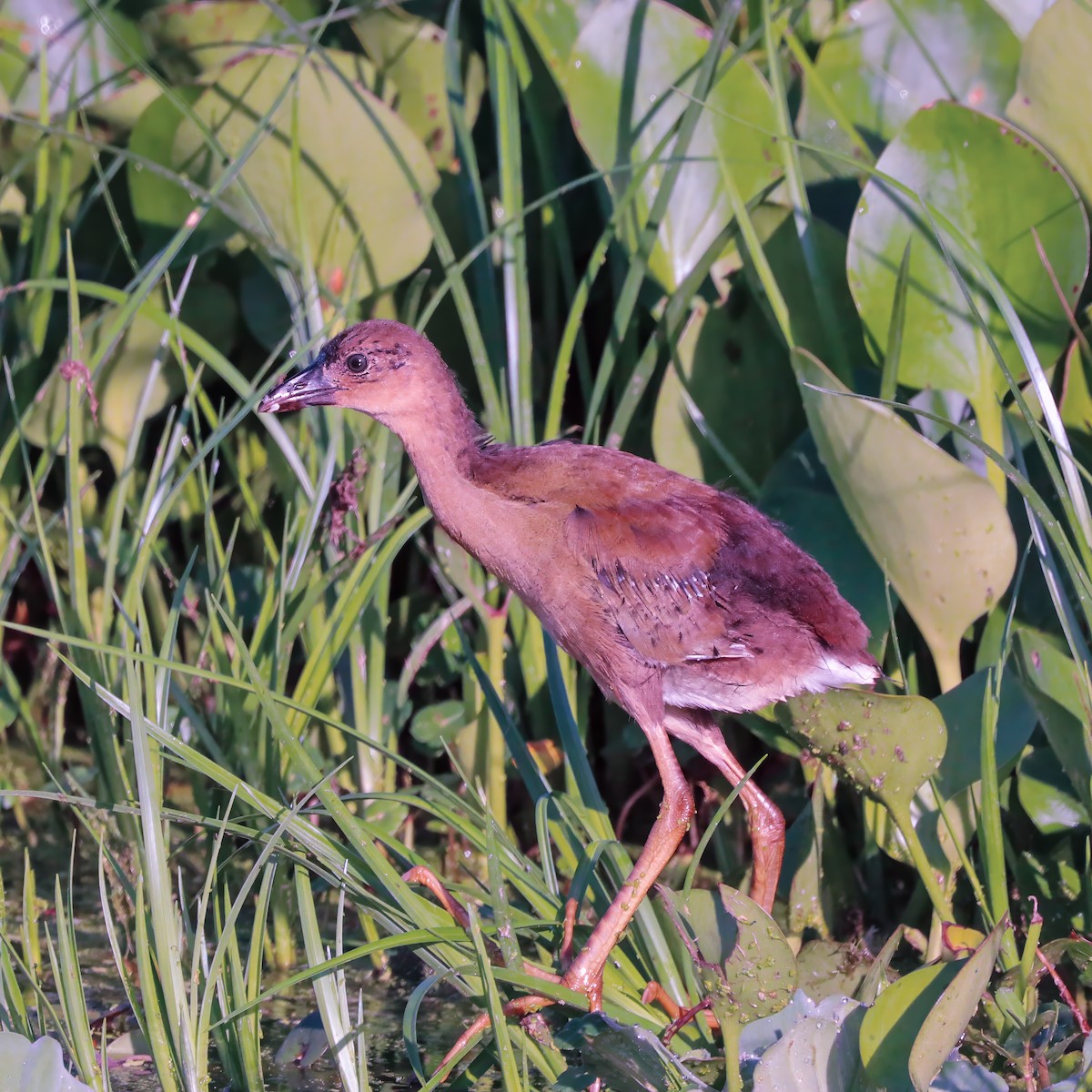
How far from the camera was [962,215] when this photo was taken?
250cm

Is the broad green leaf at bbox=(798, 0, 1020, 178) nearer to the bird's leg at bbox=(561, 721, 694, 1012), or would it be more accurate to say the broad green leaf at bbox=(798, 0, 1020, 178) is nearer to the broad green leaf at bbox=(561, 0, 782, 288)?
the broad green leaf at bbox=(561, 0, 782, 288)

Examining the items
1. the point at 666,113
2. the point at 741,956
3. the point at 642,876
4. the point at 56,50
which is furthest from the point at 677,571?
the point at 56,50

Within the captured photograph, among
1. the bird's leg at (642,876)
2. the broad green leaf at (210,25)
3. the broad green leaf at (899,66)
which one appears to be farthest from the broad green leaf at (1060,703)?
the broad green leaf at (210,25)

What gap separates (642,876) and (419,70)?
2104mm

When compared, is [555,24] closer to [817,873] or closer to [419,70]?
[419,70]

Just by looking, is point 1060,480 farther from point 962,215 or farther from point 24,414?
point 24,414

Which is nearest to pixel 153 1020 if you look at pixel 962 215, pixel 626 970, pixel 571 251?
pixel 626 970

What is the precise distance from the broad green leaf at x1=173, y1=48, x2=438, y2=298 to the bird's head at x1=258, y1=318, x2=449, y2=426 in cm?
47

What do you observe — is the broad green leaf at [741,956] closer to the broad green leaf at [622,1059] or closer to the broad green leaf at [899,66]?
the broad green leaf at [622,1059]

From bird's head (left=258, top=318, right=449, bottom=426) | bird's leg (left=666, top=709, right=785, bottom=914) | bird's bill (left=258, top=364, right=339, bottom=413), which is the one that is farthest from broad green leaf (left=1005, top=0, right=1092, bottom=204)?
bird's bill (left=258, top=364, right=339, bottom=413)

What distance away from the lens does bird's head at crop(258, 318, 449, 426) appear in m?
2.36

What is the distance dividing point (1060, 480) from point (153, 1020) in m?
1.50

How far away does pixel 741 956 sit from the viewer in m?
1.74

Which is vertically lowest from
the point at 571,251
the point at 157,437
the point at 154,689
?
the point at 154,689
